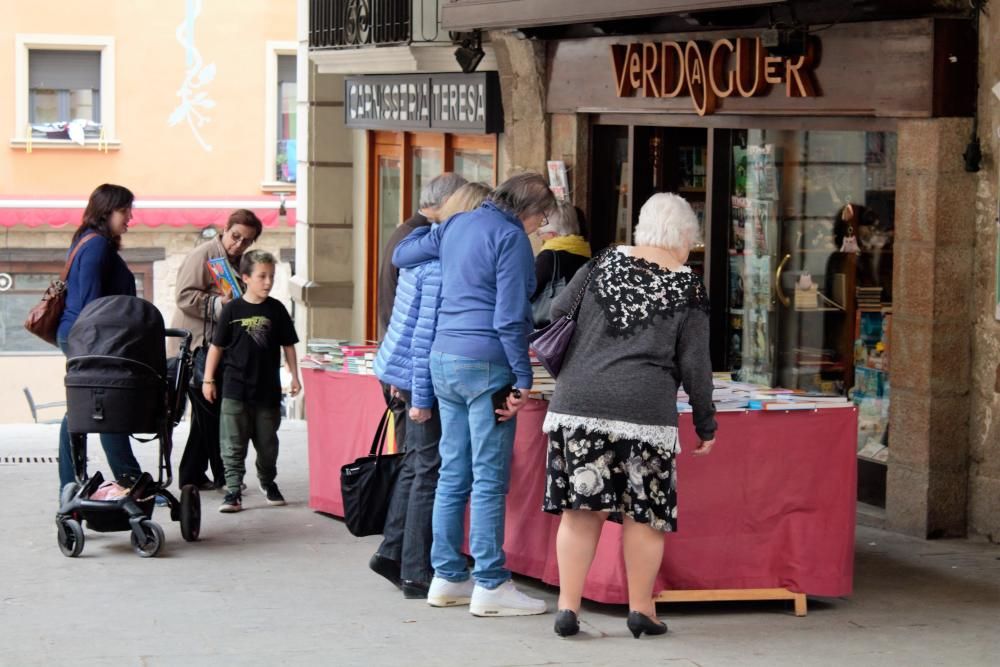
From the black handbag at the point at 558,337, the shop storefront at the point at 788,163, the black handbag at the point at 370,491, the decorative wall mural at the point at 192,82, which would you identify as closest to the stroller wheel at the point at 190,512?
the black handbag at the point at 370,491

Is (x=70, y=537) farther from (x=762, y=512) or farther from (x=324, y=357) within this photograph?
(x=762, y=512)

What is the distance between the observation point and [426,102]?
13656 millimetres

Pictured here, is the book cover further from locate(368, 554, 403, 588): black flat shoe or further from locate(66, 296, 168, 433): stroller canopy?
locate(368, 554, 403, 588): black flat shoe

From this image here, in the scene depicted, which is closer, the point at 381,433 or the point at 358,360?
the point at 381,433

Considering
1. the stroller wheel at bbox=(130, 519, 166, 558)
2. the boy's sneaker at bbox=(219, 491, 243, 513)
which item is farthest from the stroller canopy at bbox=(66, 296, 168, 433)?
the boy's sneaker at bbox=(219, 491, 243, 513)

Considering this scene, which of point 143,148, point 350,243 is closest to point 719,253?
point 350,243

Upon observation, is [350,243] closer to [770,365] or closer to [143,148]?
[770,365]

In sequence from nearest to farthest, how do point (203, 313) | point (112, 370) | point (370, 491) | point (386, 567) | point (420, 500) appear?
point (420, 500)
point (386, 567)
point (370, 491)
point (112, 370)
point (203, 313)

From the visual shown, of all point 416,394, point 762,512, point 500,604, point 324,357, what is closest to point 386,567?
point 500,604

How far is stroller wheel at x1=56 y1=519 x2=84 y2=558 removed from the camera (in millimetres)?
8039

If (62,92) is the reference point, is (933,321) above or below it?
below

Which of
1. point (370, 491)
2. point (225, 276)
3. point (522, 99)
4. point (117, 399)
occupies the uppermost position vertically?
point (522, 99)

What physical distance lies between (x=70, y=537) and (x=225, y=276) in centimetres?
211

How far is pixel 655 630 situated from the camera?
21.3ft
